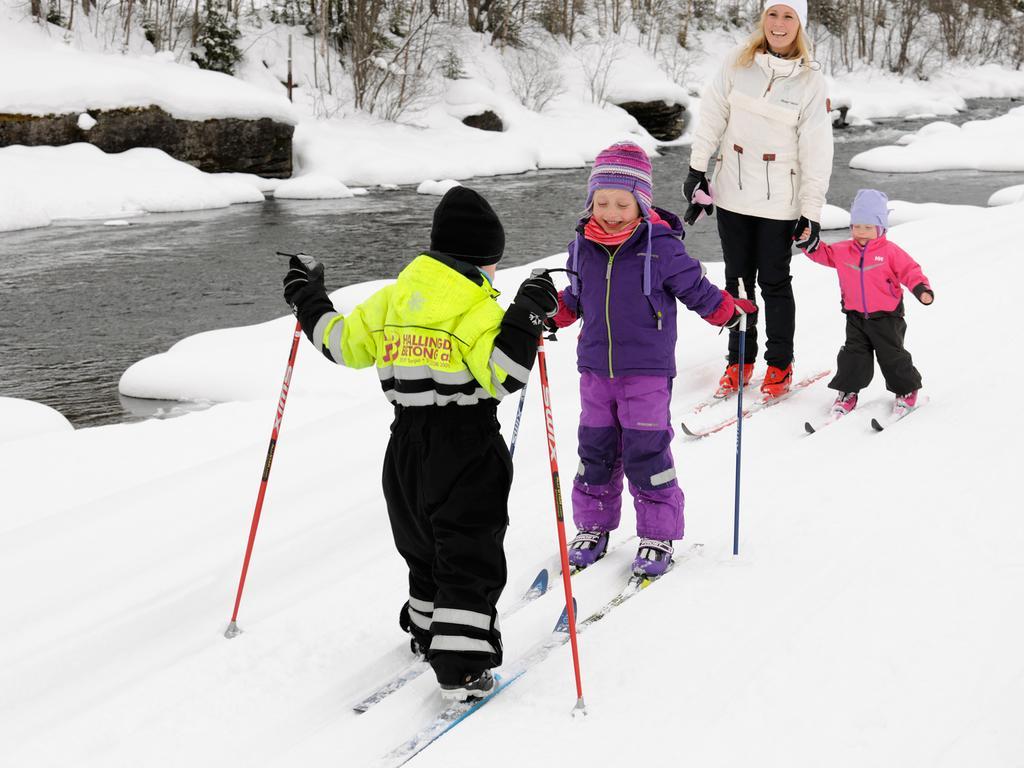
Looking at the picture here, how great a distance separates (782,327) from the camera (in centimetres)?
494

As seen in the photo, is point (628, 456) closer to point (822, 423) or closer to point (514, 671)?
point (514, 671)

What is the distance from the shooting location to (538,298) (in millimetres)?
2439

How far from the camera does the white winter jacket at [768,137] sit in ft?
14.5

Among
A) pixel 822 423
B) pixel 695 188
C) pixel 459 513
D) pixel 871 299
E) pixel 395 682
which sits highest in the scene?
pixel 695 188

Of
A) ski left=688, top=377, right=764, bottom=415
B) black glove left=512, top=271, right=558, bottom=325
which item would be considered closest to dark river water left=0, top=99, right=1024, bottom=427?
ski left=688, top=377, right=764, bottom=415

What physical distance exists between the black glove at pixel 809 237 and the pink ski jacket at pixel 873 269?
0.03 m

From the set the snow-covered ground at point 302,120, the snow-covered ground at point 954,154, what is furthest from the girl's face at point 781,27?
the snow-covered ground at point 954,154

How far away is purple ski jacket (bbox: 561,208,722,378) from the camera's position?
3123 millimetres

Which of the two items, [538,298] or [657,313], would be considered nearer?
[538,298]

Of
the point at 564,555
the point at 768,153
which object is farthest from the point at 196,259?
the point at 564,555

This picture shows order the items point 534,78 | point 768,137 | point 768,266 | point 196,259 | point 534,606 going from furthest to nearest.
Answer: point 534,78
point 196,259
point 768,266
point 768,137
point 534,606

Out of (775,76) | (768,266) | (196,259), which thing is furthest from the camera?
(196,259)

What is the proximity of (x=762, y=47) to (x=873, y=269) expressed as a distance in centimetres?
112

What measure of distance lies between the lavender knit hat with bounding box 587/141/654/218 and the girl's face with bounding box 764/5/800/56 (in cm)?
161
